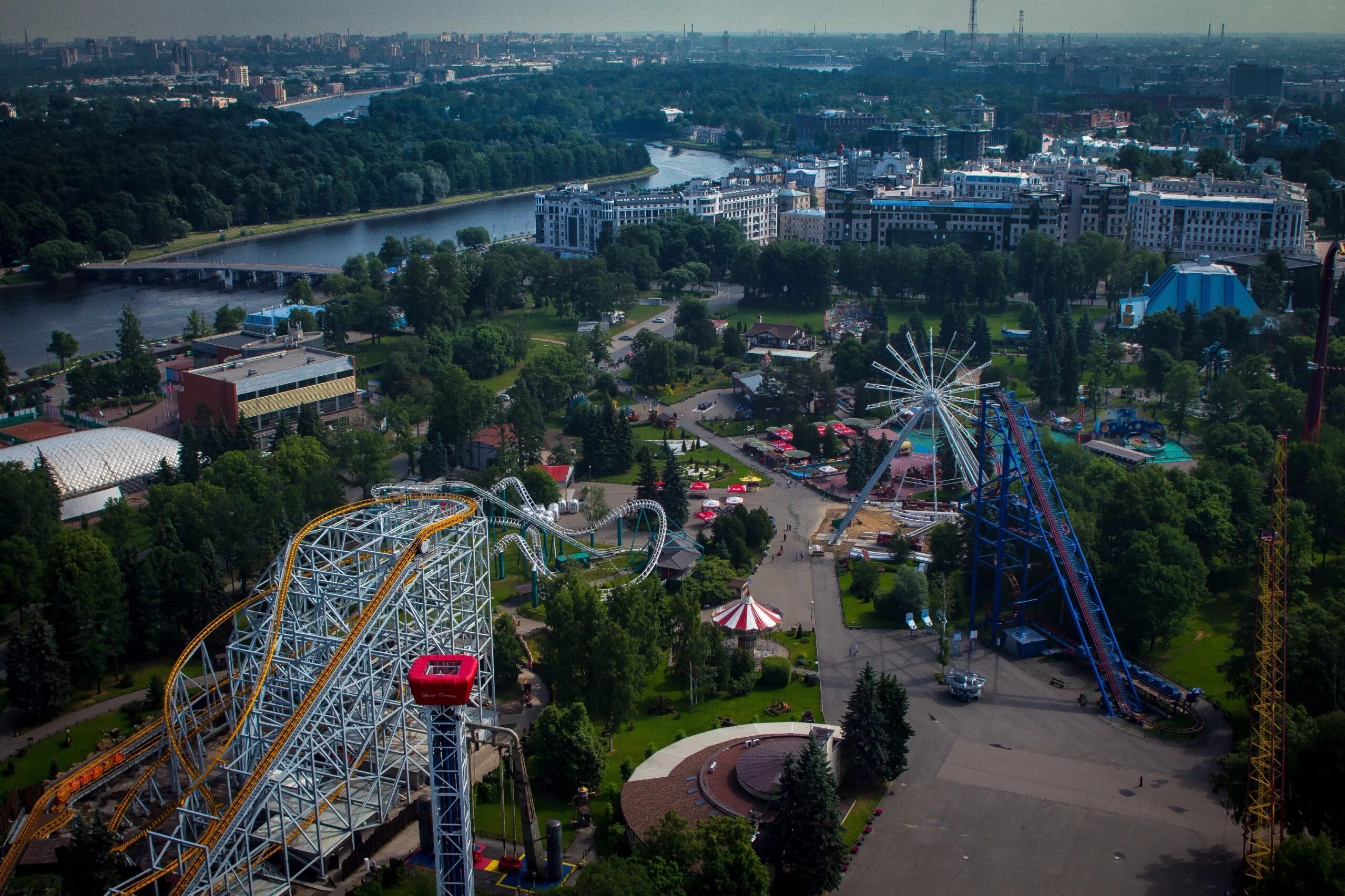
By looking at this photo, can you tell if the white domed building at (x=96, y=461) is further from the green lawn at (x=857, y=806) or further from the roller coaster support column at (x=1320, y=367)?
the roller coaster support column at (x=1320, y=367)

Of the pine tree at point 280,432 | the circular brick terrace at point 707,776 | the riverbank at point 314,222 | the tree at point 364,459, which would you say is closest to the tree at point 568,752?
the circular brick terrace at point 707,776

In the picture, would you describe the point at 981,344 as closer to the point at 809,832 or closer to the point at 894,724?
the point at 894,724

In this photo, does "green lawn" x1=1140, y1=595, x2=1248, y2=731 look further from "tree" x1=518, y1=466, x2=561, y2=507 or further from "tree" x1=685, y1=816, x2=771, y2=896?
"tree" x1=518, y1=466, x2=561, y2=507

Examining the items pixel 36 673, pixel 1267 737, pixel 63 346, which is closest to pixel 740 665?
pixel 1267 737

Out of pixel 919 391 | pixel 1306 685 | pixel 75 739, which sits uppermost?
pixel 919 391

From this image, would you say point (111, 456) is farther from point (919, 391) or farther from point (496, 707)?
point (919, 391)

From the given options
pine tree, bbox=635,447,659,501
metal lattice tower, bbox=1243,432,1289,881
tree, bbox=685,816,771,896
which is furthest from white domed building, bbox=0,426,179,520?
metal lattice tower, bbox=1243,432,1289,881

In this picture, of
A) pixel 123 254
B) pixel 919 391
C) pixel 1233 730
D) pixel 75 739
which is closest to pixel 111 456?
pixel 75 739
